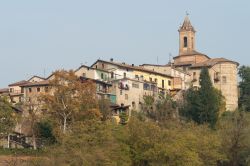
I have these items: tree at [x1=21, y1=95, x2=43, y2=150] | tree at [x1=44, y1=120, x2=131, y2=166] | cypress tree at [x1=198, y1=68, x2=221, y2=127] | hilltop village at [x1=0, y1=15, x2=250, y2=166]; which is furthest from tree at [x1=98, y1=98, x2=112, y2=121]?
tree at [x1=44, y1=120, x2=131, y2=166]

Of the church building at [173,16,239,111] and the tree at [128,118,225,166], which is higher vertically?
the church building at [173,16,239,111]

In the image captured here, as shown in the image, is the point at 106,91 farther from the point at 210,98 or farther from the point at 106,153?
the point at 106,153

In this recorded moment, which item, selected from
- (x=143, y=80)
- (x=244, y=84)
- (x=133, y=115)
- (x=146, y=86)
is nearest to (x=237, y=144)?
(x=133, y=115)

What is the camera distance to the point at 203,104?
73750mm

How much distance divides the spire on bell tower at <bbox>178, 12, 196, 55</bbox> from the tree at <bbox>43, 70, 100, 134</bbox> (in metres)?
36.4

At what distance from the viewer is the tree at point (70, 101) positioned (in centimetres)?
6303

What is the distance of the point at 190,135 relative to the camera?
186ft

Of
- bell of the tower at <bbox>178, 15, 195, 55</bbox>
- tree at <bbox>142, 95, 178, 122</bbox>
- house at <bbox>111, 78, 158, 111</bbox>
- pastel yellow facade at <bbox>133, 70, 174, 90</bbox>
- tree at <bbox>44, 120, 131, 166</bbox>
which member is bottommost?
tree at <bbox>44, 120, 131, 166</bbox>

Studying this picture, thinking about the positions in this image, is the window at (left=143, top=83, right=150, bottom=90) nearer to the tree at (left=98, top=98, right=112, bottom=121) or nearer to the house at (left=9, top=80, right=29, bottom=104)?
the tree at (left=98, top=98, right=112, bottom=121)

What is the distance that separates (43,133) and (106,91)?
14.8 metres

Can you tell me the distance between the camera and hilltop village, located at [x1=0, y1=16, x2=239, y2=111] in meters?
79.7

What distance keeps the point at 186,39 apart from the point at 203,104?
1094 inches

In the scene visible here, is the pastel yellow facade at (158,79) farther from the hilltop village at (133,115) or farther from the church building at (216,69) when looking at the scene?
the church building at (216,69)

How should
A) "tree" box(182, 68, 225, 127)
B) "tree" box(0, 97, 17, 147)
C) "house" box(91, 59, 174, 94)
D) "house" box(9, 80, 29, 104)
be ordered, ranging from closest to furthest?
"tree" box(0, 97, 17, 147)
"tree" box(182, 68, 225, 127)
"house" box(9, 80, 29, 104)
"house" box(91, 59, 174, 94)
